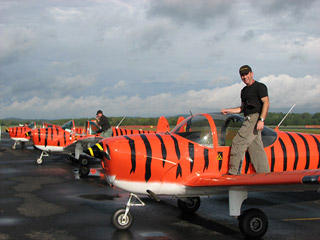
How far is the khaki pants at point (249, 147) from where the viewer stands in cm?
548

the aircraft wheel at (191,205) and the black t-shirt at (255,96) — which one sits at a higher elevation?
the black t-shirt at (255,96)

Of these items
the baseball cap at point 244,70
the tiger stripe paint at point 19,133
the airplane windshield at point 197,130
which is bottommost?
the tiger stripe paint at point 19,133

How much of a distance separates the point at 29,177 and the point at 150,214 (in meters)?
6.39

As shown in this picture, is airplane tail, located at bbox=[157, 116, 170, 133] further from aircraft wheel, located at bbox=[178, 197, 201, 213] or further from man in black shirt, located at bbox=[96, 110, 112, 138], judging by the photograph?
aircraft wheel, located at bbox=[178, 197, 201, 213]

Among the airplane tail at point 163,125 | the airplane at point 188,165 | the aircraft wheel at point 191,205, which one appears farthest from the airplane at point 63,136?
the airplane at point 188,165

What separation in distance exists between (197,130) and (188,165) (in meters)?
0.64

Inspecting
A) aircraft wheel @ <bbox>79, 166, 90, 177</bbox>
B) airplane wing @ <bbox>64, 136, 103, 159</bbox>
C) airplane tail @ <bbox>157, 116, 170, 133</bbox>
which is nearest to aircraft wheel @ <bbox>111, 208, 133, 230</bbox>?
airplane tail @ <bbox>157, 116, 170, 133</bbox>

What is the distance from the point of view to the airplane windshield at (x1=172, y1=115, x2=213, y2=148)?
5685mm

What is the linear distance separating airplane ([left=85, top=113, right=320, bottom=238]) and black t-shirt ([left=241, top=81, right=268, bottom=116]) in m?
0.46

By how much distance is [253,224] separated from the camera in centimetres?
527

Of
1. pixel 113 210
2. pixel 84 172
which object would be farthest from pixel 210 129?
pixel 84 172

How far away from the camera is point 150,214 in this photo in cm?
662

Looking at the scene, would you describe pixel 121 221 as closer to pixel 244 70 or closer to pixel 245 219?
pixel 245 219

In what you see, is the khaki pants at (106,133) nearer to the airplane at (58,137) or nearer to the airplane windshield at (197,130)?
the airplane at (58,137)
